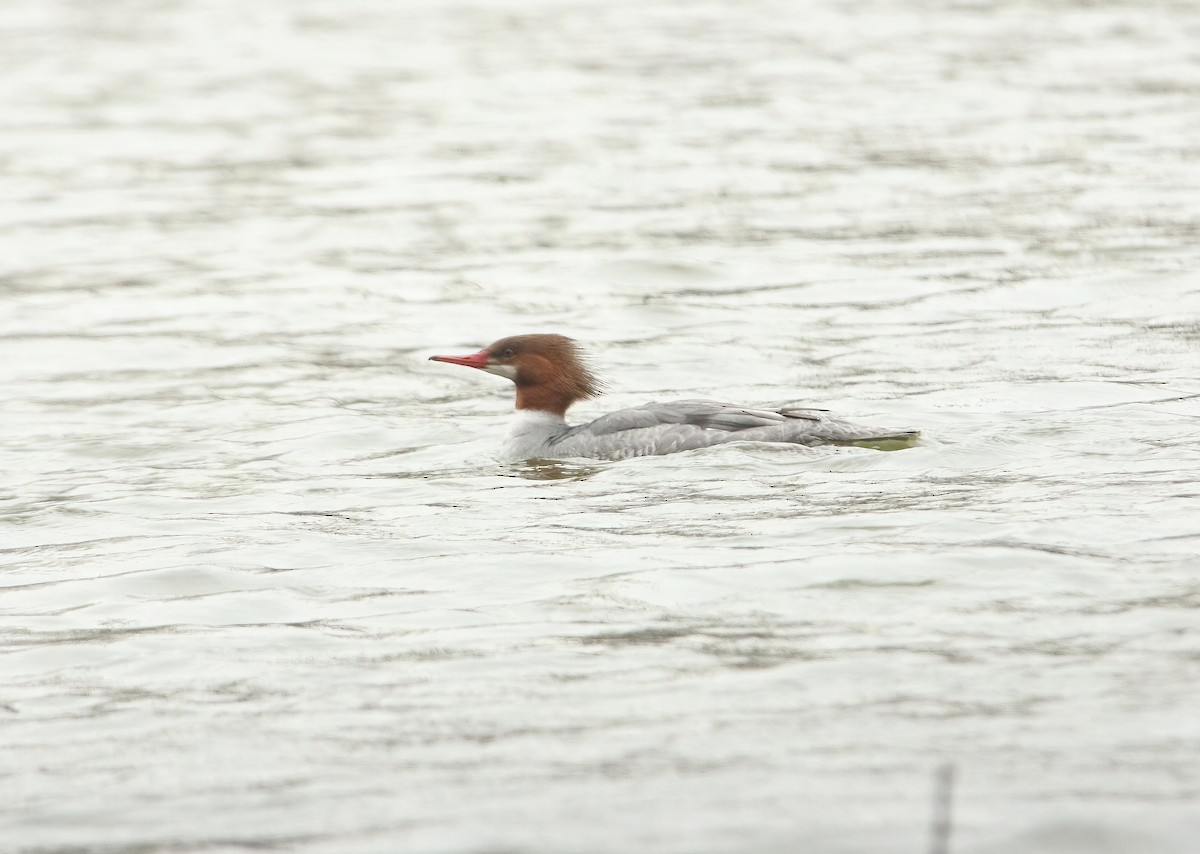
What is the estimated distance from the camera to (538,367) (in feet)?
34.4

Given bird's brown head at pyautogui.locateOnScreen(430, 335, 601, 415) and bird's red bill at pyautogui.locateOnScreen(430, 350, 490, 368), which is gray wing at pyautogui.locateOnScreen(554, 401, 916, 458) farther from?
bird's red bill at pyautogui.locateOnScreen(430, 350, 490, 368)

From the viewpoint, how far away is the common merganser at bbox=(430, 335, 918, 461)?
9.42 m

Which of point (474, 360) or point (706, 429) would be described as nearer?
point (706, 429)

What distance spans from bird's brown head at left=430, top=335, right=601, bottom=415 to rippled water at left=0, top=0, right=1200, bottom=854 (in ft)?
1.59

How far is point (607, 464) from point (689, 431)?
0.50 meters

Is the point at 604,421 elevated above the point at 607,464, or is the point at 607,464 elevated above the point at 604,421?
the point at 604,421

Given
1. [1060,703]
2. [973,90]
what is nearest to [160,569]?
[1060,703]

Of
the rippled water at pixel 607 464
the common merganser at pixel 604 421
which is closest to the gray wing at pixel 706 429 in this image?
the common merganser at pixel 604 421

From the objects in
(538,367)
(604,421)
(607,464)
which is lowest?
(607,464)

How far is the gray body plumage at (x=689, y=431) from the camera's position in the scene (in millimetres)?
9367

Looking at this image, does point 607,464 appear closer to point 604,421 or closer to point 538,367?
point 604,421

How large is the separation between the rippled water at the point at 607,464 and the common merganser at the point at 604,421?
0.60 feet

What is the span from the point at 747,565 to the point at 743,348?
5168mm

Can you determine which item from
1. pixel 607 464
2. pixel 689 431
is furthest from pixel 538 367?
pixel 689 431
